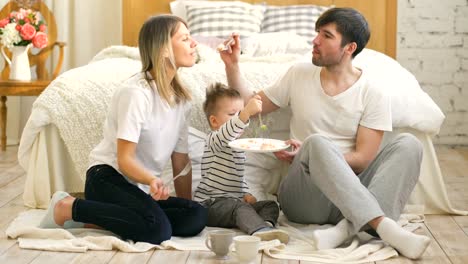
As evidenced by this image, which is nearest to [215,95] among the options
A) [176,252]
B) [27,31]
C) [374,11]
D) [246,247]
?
[176,252]

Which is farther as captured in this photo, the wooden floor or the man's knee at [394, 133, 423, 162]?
the man's knee at [394, 133, 423, 162]

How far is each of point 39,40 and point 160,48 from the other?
96.7 inches

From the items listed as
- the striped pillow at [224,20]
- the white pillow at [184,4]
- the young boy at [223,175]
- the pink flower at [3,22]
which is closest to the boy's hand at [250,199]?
the young boy at [223,175]

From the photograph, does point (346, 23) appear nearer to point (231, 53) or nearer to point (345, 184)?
point (231, 53)

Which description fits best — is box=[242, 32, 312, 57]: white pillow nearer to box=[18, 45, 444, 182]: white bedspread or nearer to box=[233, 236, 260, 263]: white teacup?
box=[18, 45, 444, 182]: white bedspread

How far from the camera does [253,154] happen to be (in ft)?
11.1

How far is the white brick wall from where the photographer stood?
5.49 m

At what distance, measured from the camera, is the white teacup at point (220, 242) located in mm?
2531

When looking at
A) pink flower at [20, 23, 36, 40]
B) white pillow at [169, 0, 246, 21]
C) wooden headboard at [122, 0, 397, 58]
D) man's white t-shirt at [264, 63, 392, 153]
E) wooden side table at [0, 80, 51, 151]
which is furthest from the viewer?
wooden headboard at [122, 0, 397, 58]

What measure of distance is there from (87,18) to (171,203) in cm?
305

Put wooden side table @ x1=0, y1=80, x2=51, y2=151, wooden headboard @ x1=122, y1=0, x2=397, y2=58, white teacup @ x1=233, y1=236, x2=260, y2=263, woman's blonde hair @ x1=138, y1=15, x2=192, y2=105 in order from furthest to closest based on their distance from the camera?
1. wooden headboard @ x1=122, y1=0, x2=397, y2=58
2. wooden side table @ x1=0, y1=80, x2=51, y2=151
3. woman's blonde hair @ x1=138, y1=15, x2=192, y2=105
4. white teacup @ x1=233, y1=236, x2=260, y2=263

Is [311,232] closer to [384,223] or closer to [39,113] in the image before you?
[384,223]

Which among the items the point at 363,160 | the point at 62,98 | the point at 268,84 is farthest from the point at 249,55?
the point at 363,160

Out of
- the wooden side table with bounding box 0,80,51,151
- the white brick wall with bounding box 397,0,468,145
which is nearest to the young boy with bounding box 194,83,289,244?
the wooden side table with bounding box 0,80,51,151
